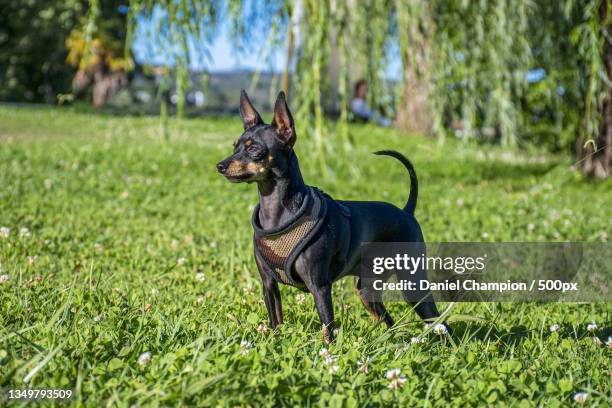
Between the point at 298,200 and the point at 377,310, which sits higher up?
the point at 298,200

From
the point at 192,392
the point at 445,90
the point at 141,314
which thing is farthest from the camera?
Result: the point at 445,90

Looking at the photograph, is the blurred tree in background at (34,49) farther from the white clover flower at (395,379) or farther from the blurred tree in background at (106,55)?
the white clover flower at (395,379)

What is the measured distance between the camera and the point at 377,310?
11.3 ft

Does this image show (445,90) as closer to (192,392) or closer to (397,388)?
(397,388)

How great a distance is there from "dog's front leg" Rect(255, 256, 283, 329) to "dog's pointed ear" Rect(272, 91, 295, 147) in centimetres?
59

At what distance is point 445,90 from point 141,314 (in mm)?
3940

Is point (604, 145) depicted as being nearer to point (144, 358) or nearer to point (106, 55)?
point (144, 358)

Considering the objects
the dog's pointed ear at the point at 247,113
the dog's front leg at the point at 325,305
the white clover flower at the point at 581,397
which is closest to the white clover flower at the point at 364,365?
the dog's front leg at the point at 325,305

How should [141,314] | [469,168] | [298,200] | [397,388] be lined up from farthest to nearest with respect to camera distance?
[469,168] → [141,314] → [298,200] → [397,388]

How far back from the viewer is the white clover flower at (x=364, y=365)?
264 cm

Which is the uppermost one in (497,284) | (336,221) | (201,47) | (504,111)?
(201,47)

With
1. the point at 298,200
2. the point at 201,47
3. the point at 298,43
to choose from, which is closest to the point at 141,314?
the point at 298,200

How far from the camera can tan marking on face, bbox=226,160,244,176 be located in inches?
108

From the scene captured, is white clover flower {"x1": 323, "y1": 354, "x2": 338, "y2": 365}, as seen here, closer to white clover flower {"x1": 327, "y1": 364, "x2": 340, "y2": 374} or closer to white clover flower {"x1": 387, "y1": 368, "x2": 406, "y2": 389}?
white clover flower {"x1": 327, "y1": 364, "x2": 340, "y2": 374}
